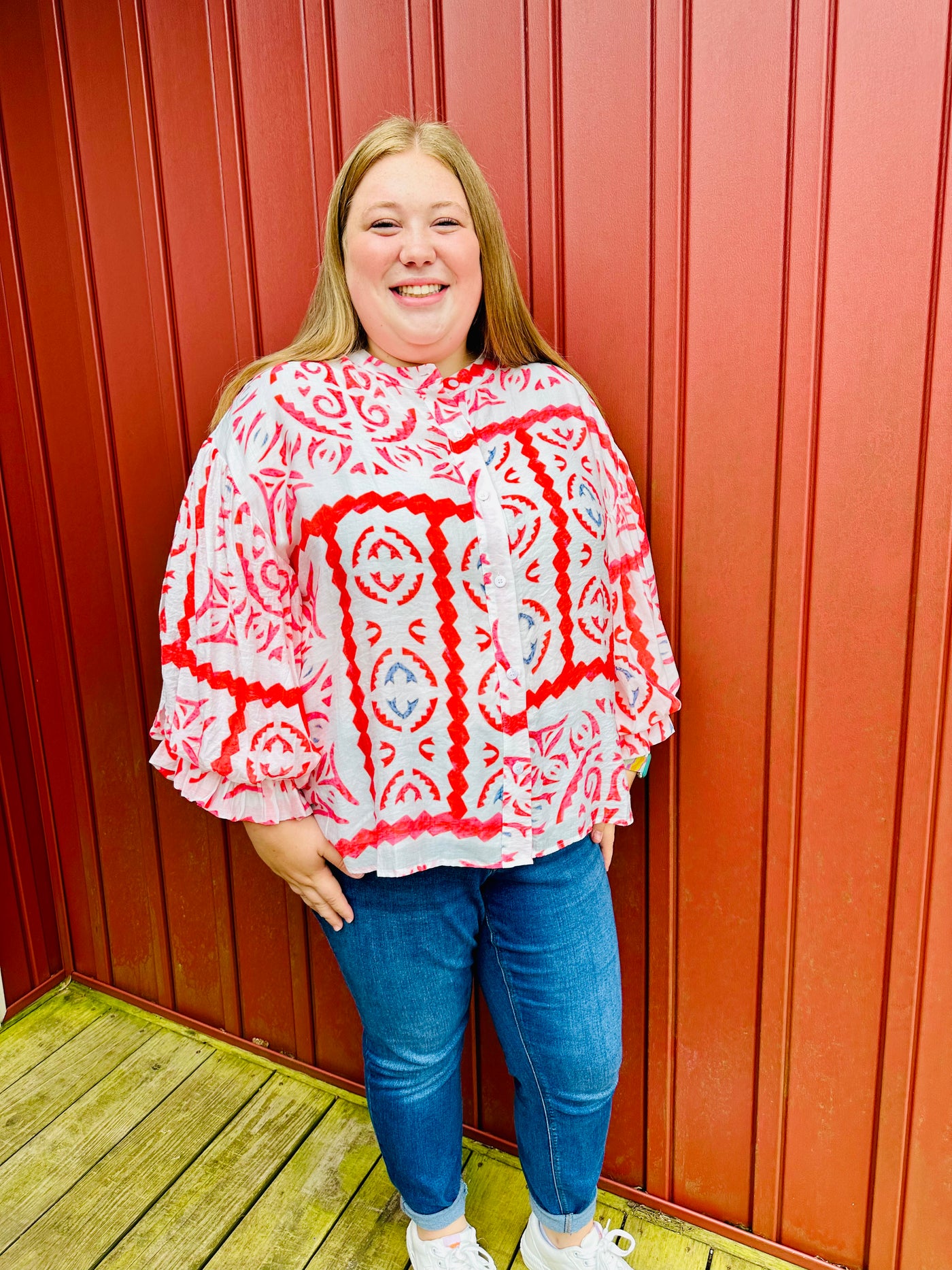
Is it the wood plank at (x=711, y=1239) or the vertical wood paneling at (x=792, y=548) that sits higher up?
the vertical wood paneling at (x=792, y=548)

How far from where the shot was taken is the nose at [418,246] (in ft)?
3.77

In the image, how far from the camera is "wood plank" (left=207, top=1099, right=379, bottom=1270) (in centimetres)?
154

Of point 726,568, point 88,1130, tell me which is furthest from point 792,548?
point 88,1130

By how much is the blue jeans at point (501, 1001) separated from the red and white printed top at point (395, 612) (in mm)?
88

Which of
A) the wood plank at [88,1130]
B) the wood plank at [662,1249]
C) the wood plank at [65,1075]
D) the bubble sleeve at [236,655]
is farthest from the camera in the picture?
the wood plank at [65,1075]

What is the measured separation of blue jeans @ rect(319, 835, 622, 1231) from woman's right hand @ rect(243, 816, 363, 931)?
26 millimetres

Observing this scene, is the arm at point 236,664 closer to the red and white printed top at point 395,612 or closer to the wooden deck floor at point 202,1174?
the red and white printed top at point 395,612

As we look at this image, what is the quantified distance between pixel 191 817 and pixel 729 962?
1.13m

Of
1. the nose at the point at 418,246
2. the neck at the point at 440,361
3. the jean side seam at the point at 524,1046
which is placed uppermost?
the nose at the point at 418,246

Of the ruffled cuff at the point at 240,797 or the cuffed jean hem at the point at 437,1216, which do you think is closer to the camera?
the ruffled cuff at the point at 240,797

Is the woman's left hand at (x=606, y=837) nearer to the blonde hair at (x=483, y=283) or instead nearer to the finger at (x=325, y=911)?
the finger at (x=325, y=911)

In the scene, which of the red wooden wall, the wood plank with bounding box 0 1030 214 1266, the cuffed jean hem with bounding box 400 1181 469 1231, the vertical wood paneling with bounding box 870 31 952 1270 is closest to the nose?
the red wooden wall

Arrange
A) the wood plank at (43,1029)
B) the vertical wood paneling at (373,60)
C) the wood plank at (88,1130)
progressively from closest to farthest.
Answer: the vertical wood paneling at (373,60) → the wood plank at (88,1130) → the wood plank at (43,1029)

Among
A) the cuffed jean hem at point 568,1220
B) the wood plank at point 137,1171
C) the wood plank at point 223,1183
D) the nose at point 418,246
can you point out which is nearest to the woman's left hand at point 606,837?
the cuffed jean hem at point 568,1220
